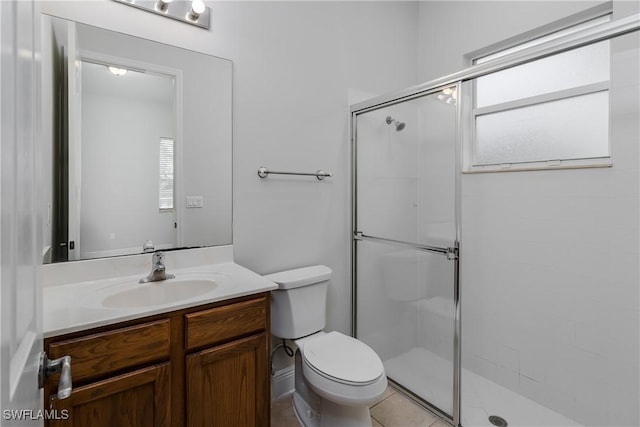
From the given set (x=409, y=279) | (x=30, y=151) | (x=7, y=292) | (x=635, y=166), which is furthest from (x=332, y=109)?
(x=7, y=292)

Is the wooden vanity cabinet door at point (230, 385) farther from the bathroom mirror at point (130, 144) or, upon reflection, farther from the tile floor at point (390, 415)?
the bathroom mirror at point (130, 144)

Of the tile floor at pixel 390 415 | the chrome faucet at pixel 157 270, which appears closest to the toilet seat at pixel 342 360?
the tile floor at pixel 390 415

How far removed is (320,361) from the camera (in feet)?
5.18

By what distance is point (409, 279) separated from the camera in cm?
223

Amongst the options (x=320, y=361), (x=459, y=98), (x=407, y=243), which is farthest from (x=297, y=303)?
(x=459, y=98)

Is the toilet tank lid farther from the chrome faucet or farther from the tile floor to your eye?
the tile floor

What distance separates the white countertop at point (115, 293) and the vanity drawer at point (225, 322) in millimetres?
46

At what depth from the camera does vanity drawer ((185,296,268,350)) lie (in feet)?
4.05

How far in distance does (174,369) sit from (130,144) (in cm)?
101

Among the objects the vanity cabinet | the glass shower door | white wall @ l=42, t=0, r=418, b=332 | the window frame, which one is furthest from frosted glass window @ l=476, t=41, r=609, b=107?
the vanity cabinet

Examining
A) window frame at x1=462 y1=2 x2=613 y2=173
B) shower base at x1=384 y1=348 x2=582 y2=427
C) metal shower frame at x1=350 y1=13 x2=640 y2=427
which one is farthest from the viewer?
shower base at x1=384 y1=348 x2=582 y2=427

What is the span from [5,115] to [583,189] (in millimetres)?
2208

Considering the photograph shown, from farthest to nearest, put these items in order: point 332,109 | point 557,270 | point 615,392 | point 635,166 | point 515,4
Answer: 1. point 332,109
2. point 515,4
3. point 557,270
4. point 615,392
5. point 635,166

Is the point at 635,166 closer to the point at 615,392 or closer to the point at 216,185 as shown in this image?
the point at 615,392
